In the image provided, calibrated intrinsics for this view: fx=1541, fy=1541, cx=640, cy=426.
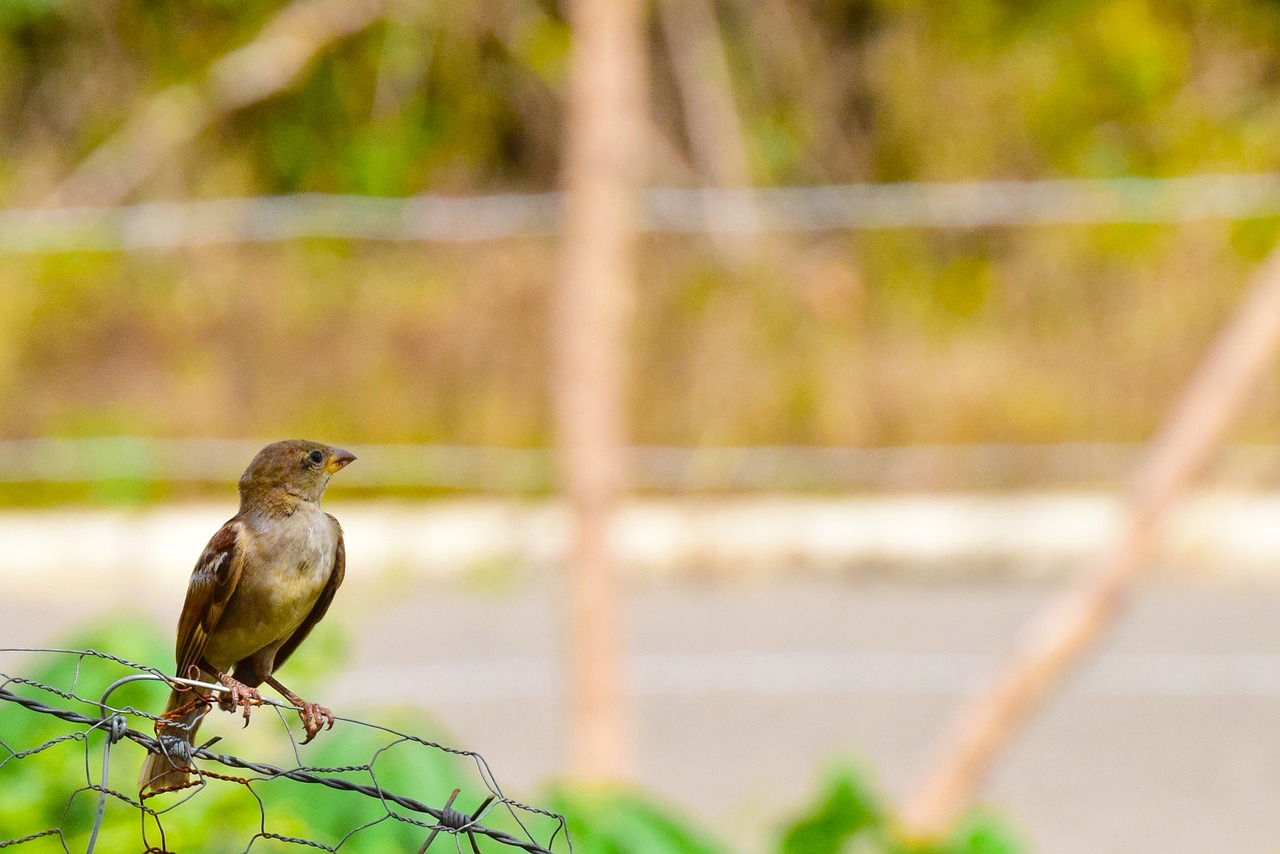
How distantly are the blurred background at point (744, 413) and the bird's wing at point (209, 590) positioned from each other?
4.15 m

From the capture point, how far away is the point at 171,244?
752 cm

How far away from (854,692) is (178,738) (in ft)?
18.3

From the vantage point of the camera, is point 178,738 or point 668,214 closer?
point 178,738

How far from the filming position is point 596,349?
3459 millimetres

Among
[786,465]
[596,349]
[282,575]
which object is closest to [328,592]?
[282,575]

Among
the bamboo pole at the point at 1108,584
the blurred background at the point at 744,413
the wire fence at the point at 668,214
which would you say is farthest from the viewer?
the wire fence at the point at 668,214

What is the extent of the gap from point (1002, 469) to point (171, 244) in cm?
414

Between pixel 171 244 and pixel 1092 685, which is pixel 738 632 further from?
pixel 171 244

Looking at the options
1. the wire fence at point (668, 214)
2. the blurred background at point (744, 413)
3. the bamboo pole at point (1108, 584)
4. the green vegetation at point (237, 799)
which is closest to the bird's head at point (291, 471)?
the green vegetation at point (237, 799)

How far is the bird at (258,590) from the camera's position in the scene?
83 centimetres

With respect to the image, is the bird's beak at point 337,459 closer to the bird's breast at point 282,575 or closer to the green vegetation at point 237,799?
the bird's breast at point 282,575

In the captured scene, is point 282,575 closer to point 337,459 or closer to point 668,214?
point 337,459

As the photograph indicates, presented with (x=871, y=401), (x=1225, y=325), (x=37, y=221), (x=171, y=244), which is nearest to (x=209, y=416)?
(x=171, y=244)

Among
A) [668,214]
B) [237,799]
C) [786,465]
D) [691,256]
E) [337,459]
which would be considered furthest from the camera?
[668,214]
